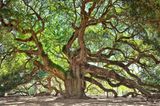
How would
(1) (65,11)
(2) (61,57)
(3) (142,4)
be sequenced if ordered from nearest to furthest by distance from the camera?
(3) (142,4) < (1) (65,11) < (2) (61,57)

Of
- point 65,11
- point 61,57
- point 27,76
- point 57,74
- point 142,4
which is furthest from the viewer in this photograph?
point 27,76

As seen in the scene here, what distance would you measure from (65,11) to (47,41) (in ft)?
6.93

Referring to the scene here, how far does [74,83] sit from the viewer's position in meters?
12.8

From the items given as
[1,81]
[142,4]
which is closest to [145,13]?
[142,4]

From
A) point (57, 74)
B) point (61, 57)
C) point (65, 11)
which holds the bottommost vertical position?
point (57, 74)

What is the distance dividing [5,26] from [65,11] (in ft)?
7.02

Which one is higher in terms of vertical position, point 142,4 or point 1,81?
point 142,4

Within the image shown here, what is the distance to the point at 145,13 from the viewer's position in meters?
9.12

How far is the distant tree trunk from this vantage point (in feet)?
41.6

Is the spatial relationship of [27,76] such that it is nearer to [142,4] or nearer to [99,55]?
[99,55]

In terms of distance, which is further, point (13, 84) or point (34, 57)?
point (13, 84)

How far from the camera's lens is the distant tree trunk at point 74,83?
12.7 m

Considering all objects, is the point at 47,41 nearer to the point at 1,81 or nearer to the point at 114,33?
the point at 114,33

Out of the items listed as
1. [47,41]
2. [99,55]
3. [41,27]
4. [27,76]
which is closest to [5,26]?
[41,27]
